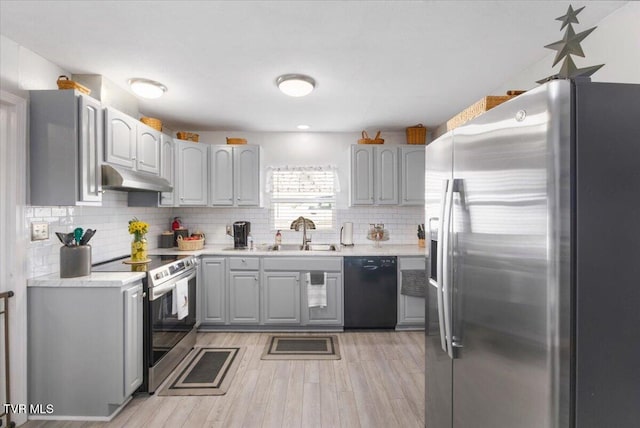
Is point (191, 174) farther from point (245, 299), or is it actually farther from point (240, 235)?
point (245, 299)

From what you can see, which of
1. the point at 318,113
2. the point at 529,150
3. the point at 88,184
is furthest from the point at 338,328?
the point at 529,150

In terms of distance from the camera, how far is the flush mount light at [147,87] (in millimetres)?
2777

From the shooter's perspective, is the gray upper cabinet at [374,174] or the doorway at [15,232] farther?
the gray upper cabinet at [374,174]

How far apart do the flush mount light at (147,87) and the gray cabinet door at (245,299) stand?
2.01 m

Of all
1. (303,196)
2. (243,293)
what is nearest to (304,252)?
(243,293)

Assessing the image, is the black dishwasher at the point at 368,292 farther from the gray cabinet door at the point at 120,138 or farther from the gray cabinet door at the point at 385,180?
the gray cabinet door at the point at 120,138

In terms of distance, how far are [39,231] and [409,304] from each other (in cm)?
349

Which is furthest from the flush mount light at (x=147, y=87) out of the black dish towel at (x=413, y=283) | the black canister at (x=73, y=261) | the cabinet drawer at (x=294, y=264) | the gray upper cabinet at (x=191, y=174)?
the black dish towel at (x=413, y=283)

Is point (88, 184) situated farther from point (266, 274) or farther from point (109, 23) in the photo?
point (266, 274)

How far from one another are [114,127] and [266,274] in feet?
6.83

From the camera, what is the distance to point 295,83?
2.68 metres

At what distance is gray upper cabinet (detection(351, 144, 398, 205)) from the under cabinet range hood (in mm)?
2278

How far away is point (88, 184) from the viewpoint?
2346 mm

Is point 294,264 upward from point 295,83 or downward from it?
downward
